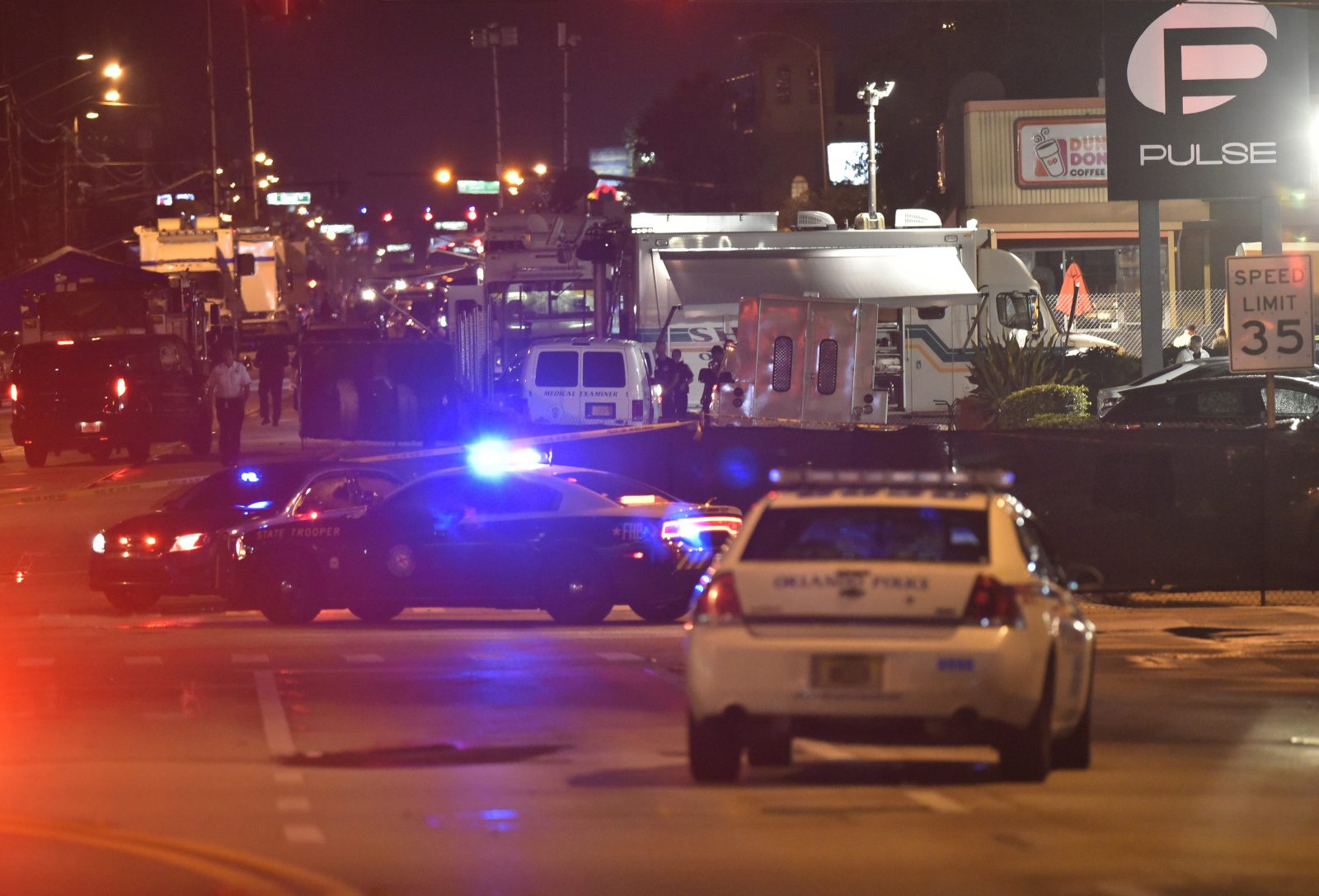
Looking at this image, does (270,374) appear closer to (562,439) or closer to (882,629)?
(562,439)

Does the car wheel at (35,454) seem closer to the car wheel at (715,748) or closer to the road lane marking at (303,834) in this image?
the car wheel at (715,748)

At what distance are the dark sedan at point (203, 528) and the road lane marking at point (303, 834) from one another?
10.4 meters

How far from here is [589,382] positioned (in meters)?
31.0

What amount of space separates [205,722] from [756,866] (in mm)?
5146

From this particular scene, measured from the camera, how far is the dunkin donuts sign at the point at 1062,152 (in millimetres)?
49594

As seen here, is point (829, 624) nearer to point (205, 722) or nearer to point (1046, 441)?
point (205, 722)

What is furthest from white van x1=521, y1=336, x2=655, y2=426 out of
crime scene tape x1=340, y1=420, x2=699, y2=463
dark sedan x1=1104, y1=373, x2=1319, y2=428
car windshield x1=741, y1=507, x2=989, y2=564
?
car windshield x1=741, y1=507, x2=989, y2=564

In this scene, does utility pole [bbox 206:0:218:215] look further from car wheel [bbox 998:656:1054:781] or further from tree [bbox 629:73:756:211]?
car wheel [bbox 998:656:1054:781]

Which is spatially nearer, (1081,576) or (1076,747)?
(1076,747)

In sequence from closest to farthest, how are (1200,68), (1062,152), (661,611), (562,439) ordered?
(661,611) → (562,439) → (1200,68) → (1062,152)

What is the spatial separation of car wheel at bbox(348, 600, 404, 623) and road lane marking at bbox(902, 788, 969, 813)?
951 cm

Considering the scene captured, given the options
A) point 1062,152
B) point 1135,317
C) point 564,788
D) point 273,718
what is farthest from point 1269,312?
point 1062,152

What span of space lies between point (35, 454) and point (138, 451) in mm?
1784

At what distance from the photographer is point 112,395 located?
35.3 m
